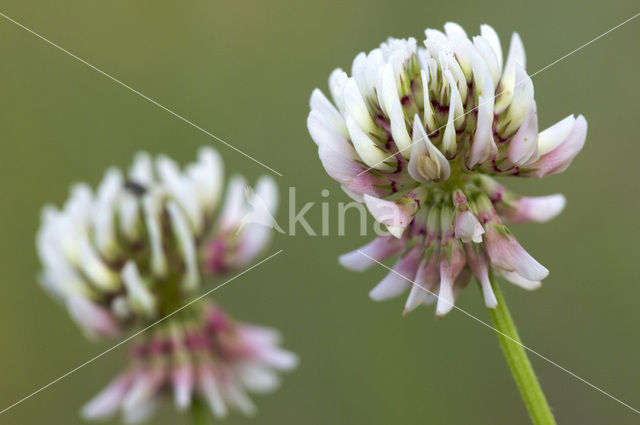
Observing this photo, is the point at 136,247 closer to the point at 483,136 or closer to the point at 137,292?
the point at 137,292

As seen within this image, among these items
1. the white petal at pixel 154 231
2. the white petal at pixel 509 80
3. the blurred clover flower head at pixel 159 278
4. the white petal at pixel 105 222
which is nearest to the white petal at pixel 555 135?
the white petal at pixel 509 80

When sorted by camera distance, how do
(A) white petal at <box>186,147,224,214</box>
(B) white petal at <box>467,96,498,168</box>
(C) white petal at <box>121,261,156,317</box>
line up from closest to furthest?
(B) white petal at <box>467,96,498,168</box> < (C) white petal at <box>121,261,156,317</box> < (A) white petal at <box>186,147,224,214</box>

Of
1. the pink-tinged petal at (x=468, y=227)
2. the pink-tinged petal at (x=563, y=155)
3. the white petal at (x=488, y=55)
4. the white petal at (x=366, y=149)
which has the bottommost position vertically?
→ the pink-tinged petal at (x=468, y=227)

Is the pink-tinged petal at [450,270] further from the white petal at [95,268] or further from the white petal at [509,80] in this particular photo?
the white petal at [95,268]

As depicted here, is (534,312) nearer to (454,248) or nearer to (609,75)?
(609,75)

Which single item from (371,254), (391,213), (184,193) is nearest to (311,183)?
(184,193)

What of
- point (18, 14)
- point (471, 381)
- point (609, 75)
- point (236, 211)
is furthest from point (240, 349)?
point (18, 14)

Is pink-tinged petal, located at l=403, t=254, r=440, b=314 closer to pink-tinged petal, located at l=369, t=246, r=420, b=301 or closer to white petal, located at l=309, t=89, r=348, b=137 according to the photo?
pink-tinged petal, located at l=369, t=246, r=420, b=301

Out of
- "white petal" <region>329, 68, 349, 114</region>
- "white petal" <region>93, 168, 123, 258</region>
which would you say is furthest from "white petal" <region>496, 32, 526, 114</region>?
"white petal" <region>93, 168, 123, 258</region>
